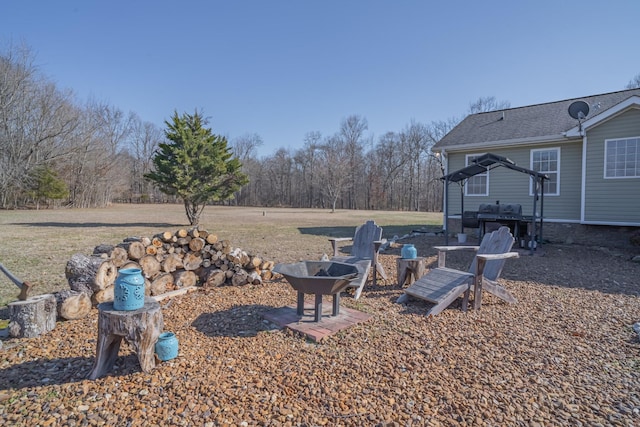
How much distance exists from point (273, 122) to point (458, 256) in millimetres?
20121

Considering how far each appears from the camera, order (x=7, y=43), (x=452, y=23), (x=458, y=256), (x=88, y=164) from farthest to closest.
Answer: (x=88, y=164) < (x=7, y=43) < (x=452, y=23) < (x=458, y=256)

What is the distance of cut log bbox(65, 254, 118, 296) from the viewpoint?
11.9ft

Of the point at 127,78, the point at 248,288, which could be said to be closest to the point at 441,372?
the point at 248,288

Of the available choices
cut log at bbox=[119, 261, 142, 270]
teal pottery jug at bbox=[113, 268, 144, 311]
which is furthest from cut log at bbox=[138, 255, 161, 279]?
teal pottery jug at bbox=[113, 268, 144, 311]

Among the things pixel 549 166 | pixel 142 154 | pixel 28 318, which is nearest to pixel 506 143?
pixel 549 166

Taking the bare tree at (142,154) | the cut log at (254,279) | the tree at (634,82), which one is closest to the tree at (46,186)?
the bare tree at (142,154)

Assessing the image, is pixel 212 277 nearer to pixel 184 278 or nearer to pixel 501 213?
pixel 184 278

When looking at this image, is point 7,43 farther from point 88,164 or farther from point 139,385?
point 139,385

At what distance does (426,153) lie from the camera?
38031mm

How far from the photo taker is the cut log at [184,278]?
4.57 metres

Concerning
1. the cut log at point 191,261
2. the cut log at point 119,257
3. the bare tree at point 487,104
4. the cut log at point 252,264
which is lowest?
the cut log at point 252,264

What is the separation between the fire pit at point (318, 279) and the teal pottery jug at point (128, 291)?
1256 millimetres

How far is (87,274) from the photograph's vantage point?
3.62 metres

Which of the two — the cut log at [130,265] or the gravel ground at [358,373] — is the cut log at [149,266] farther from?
the gravel ground at [358,373]
